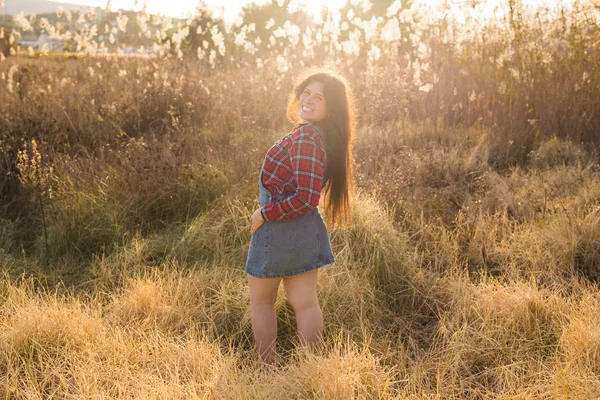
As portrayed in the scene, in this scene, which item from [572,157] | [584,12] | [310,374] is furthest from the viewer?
[584,12]

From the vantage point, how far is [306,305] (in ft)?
7.57

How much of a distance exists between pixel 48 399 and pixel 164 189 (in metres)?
2.16

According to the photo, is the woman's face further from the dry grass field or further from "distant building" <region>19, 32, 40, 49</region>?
"distant building" <region>19, 32, 40, 49</region>

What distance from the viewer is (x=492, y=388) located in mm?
2229

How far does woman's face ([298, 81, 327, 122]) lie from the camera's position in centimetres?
220

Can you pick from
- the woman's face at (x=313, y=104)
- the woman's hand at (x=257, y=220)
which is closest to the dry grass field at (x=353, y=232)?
the woman's hand at (x=257, y=220)

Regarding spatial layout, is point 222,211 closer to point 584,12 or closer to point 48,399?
point 48,399

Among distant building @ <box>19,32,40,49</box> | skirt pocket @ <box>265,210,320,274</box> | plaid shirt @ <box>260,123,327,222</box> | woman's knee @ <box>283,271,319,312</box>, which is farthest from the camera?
distant building @ <box>19,32,40,49</box>

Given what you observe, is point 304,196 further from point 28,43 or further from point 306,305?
point 28,43

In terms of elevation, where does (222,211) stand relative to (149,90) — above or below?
below

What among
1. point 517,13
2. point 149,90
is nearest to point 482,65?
point 517,13

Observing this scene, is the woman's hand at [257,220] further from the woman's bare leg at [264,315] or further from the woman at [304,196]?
the woman's bare leg at [264,315]

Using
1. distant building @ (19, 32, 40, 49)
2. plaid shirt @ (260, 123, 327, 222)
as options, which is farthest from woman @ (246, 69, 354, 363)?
distant building @ (19, 32, 40, 49)

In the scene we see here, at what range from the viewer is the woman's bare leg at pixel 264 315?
2.31 m
